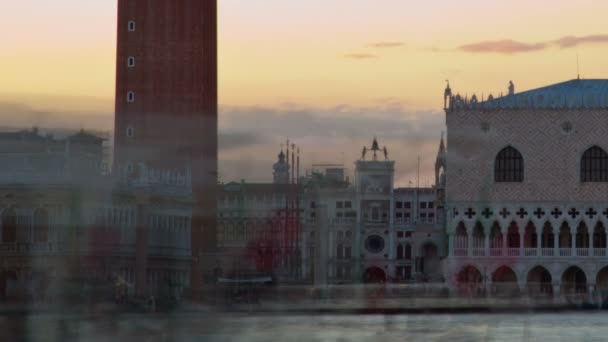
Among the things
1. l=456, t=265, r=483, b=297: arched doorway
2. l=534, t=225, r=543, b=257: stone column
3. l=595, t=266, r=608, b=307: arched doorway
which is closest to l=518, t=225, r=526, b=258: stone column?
l=534, t=225, r=543, b=257: stone column

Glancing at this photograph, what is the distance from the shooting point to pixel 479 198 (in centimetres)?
9256

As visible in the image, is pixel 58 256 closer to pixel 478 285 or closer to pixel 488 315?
pixel 488 315

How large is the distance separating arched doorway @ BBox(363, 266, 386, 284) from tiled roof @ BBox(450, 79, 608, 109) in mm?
21489

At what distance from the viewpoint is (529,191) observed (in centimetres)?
9200

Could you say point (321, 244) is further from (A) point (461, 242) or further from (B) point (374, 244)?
(A) point (461, 242)

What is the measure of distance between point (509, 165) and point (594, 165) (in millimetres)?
3527

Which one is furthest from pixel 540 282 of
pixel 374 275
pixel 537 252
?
pixel 374 275

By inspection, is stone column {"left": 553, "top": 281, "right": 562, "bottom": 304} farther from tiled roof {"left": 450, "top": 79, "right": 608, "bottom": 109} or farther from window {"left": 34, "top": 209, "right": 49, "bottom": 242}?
window {"left": 34, "top": 209, "right": 49, "bottom": 242}

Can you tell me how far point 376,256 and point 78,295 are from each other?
4987cm

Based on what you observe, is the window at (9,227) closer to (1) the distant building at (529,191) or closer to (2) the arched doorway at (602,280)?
(1) the distant building at (529,191)

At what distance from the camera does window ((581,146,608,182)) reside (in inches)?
3620

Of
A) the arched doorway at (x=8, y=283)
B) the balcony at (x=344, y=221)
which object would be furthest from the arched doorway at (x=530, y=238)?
the arched doorway at (x=8, y=283)

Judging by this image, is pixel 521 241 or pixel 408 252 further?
pixel 408 252

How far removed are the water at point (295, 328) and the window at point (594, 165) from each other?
14759 mm
